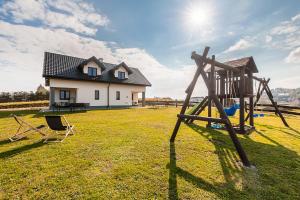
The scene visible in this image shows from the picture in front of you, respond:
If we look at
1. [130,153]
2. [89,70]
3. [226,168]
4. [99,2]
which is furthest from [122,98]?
[226,168]

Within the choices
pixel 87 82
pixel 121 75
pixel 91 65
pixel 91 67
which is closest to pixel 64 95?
pixel 87 82

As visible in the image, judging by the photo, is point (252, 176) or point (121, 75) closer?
point (252, 176)

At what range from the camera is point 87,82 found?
68.8 feet

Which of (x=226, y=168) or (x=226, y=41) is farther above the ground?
(x=226, y=41)

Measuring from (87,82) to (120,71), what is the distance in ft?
18.8

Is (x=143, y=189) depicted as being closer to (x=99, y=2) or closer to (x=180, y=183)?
(x=180, y=183)

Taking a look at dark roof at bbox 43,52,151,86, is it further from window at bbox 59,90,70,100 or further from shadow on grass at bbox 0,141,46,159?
shadow on grass at bbox 0,141,46,159

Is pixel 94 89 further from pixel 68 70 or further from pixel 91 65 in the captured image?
pixel 68 70

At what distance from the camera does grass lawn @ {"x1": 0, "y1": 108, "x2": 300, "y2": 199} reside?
2.86m

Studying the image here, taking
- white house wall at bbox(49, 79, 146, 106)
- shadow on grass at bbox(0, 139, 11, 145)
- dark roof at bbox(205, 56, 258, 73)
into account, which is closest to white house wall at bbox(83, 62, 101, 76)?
white house wall at bbox(49, 79, 146, 106)

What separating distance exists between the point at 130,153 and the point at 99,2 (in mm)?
10869

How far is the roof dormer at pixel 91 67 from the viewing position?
21.2m

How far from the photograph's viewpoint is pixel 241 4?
28.0 feet

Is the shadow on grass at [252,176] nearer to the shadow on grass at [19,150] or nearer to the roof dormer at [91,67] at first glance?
the shadow on grass at [19,150]
